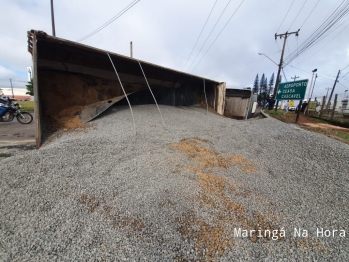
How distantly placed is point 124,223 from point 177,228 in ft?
1.61

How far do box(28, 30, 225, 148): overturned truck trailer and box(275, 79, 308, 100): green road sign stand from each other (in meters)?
5.31

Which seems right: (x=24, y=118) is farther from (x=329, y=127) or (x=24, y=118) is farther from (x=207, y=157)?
(x=329, y=127)

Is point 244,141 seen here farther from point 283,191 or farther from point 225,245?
point 225,245

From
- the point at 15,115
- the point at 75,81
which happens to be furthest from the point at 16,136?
the point at 15,115

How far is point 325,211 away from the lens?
167cm

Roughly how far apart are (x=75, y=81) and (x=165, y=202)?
4.76 metres

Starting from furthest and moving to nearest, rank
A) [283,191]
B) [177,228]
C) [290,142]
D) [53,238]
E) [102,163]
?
[290,142] → [102,163] → [283,191] → [177,228] → [53,238]

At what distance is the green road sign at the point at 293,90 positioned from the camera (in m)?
6.10

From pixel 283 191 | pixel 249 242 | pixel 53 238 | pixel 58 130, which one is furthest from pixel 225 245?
pixel 58 130

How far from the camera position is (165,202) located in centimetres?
167

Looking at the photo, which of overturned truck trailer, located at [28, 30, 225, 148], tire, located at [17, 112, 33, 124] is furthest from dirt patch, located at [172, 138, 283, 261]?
tire, located at [17, 112, 33, 124]

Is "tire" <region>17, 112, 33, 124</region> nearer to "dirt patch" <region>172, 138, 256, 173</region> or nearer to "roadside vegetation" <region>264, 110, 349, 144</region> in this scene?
"dirt patch" <region>172, 138, 256, 173</region>

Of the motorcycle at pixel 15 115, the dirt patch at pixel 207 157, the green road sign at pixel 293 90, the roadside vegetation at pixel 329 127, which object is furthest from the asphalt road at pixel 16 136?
the green road sign at pixel 293 90

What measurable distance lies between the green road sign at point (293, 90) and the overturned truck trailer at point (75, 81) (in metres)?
5.31
